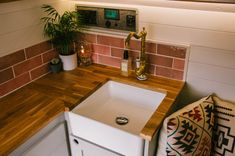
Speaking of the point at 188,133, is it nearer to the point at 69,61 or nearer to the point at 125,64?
the point at 125,64

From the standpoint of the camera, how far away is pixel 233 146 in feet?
3.58

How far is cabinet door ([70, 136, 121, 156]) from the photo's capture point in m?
1.16

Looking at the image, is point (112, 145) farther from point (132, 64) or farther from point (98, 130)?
point (132, 64)

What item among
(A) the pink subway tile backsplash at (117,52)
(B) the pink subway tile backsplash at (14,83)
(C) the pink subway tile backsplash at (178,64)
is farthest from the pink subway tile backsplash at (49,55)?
(C) the pink subway tile backsplash at (178,64)

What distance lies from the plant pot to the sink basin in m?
0.28

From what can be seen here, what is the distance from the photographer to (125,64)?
4.61 ft

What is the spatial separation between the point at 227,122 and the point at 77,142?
76 cm

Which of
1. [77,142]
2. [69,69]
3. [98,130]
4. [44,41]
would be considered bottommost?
[77,142]

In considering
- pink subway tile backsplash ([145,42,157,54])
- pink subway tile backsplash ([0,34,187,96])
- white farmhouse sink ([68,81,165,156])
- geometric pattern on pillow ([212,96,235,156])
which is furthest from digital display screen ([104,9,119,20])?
geometric pattern on pillow ([212,96,235,156])

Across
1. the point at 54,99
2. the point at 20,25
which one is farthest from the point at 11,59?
the point at 54,99

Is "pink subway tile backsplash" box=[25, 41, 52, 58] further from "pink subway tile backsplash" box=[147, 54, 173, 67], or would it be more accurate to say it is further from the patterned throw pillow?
the patterned throw pillow

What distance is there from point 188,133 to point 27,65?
96 centimetres

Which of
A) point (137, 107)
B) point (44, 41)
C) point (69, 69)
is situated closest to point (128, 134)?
point (137, 107)

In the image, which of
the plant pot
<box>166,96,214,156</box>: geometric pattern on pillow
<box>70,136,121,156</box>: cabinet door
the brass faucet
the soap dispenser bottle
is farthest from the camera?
the plant pot
